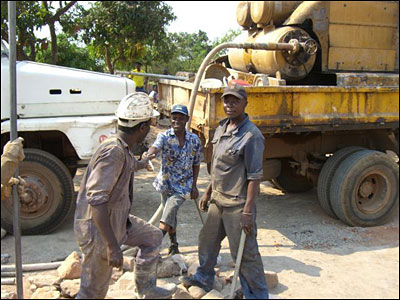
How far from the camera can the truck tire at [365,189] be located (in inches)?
210

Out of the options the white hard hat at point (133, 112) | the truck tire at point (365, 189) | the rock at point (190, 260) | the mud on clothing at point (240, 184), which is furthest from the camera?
the truck tire at point (365, 189)

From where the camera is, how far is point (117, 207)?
280 centimetres

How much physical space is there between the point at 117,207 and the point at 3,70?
2.91 metres

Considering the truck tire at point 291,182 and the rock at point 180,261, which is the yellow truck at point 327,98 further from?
the rock at point 180,261

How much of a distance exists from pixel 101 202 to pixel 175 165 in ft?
5.24

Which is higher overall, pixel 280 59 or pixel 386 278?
pixel 280 59

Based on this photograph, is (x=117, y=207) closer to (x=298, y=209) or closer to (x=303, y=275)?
(x=303, y=275)

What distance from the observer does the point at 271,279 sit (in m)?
3.75

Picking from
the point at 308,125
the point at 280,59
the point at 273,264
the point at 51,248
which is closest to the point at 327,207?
the point at 308,125

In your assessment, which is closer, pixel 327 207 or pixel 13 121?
pixel 13 121

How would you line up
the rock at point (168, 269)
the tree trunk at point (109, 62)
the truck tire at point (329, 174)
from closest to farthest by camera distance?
the rock at point (168, 269) → the truck tire at point (329, 174) → the tree trunk at point (109, 62)

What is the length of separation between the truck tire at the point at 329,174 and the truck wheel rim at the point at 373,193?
0.35 meters

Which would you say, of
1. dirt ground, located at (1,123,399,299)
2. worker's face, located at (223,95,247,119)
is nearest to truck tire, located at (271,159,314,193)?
dirt ground, located at (1,123,399,299)

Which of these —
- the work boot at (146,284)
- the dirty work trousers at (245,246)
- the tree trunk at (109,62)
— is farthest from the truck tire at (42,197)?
the tree trunk at (109,62)
